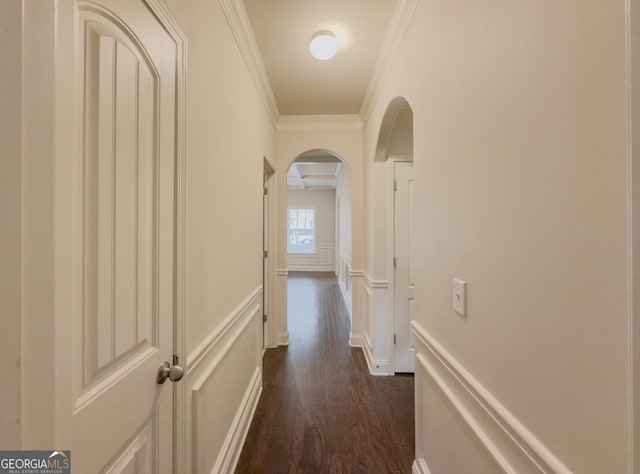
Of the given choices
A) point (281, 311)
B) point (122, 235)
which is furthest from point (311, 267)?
point (122, 235)

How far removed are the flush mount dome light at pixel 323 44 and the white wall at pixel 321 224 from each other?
710 centimetres

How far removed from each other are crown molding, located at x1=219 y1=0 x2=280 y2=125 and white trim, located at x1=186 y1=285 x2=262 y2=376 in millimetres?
1629

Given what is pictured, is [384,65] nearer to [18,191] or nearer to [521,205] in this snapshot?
[521,205]

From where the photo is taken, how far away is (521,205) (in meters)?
0.74

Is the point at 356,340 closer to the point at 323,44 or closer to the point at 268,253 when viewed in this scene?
the point at 268,253

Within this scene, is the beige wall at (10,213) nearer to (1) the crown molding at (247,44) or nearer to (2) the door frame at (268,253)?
(1) the crown molding at (247,44)

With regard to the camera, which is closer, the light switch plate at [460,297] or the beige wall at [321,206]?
the light switch plate at [460,297]

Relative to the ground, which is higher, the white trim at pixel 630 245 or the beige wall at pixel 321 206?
the beige wall at pixel 321 206

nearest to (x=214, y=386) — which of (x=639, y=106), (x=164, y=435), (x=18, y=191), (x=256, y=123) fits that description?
(x=164, y=435)

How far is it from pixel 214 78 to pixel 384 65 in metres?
1.33

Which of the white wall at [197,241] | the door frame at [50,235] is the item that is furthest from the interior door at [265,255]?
the door frame at [50,235]

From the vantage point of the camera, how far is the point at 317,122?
130 inches

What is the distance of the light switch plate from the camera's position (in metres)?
1.04

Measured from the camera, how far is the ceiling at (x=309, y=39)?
5.50 ft
